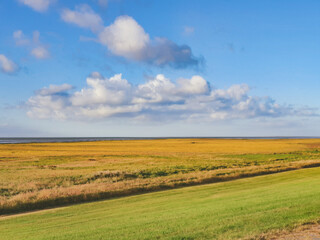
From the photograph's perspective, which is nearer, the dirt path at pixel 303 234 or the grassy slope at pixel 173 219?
the dirt path at pixel 303 234

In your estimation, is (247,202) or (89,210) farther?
(89,210)

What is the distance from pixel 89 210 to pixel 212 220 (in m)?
7.76

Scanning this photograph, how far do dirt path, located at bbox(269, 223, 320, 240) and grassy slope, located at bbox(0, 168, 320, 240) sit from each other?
0.47 m

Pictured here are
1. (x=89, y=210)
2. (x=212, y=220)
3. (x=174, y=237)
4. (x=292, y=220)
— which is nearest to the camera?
(x=174, y=237)

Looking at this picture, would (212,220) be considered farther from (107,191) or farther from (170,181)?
(170,181)

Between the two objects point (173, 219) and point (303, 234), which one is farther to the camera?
point (173, 219)

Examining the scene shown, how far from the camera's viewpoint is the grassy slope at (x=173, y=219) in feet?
31.3

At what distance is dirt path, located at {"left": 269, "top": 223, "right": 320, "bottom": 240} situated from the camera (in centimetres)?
820

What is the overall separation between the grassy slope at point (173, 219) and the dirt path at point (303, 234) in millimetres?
469

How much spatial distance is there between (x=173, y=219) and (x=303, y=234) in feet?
15.1

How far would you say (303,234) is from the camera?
8477 millimetres

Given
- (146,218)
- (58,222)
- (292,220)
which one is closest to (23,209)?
(58,222)

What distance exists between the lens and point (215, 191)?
19.0 metres

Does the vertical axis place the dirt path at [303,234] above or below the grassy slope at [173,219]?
above
